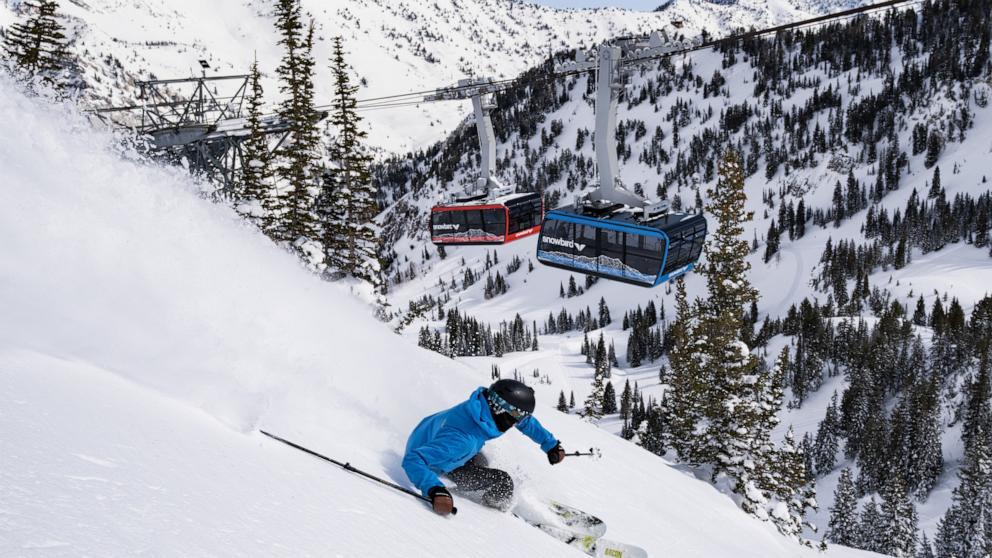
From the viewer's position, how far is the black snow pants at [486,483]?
269 inches

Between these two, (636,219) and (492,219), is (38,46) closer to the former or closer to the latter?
(492,219)

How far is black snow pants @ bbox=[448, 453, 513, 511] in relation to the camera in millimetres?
6832

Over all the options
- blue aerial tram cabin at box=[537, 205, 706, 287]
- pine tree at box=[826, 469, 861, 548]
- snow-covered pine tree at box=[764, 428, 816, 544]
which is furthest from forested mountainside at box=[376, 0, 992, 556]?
blue aerial tram cabin at box=[537, 205, 706, 287]

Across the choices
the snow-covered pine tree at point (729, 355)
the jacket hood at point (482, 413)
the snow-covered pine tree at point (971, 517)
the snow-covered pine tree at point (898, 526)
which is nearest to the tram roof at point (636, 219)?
the snow-covered pine tree at point (729, 355)

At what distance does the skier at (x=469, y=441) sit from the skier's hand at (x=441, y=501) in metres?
0.04

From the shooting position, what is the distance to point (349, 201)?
26.0 meters

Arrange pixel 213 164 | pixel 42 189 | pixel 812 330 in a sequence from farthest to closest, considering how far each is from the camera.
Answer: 1. pixel 812 330
2. pixel 213 164
3. pixel 42 189

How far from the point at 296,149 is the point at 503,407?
2180 cm

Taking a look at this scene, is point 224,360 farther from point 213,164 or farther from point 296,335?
point 213,164

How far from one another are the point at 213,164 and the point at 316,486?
2381cm

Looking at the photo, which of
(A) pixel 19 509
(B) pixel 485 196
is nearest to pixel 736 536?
→ (A) pixel 19 509

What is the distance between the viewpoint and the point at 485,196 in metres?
23.3

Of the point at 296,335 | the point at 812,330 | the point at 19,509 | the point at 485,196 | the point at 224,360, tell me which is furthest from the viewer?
the point at 812,330

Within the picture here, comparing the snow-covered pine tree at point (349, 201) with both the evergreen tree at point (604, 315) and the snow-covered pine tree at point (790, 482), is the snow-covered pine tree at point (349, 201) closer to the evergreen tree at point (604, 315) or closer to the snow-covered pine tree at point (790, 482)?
the snow-covered pine tree at point (790, 482)
